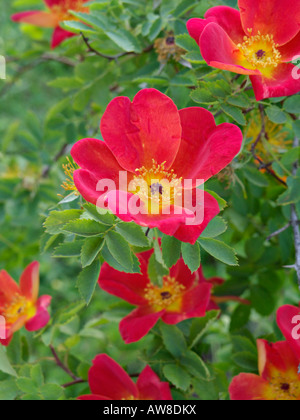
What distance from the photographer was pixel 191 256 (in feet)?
2.29

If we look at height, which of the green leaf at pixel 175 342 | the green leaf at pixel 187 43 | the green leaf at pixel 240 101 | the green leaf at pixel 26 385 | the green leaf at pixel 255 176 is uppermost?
the green leaf at pixel 187 43

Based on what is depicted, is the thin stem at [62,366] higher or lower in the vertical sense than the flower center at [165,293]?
lower

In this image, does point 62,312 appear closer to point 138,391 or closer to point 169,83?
point 138,391

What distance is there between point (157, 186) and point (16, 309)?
39 centimetres

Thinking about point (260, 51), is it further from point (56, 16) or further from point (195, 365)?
point (56, 16)

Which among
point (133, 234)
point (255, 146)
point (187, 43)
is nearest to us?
point (133, 234)

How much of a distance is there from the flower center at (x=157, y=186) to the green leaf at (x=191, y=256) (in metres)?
0.06

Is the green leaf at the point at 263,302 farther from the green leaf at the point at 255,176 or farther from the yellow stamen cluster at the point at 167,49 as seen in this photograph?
the yellow stamen cluster at the point at 167,49

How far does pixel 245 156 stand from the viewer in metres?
0.87

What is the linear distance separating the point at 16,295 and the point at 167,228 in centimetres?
46

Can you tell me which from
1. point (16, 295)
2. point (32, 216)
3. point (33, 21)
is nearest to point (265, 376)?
point (16, 295)

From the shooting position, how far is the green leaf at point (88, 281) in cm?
68

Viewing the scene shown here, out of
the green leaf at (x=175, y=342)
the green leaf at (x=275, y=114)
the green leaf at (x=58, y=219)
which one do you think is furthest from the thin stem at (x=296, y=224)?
the green leaf at (x=58, y=219)

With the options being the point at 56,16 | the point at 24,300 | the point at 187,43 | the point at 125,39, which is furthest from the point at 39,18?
the point at 24,300
